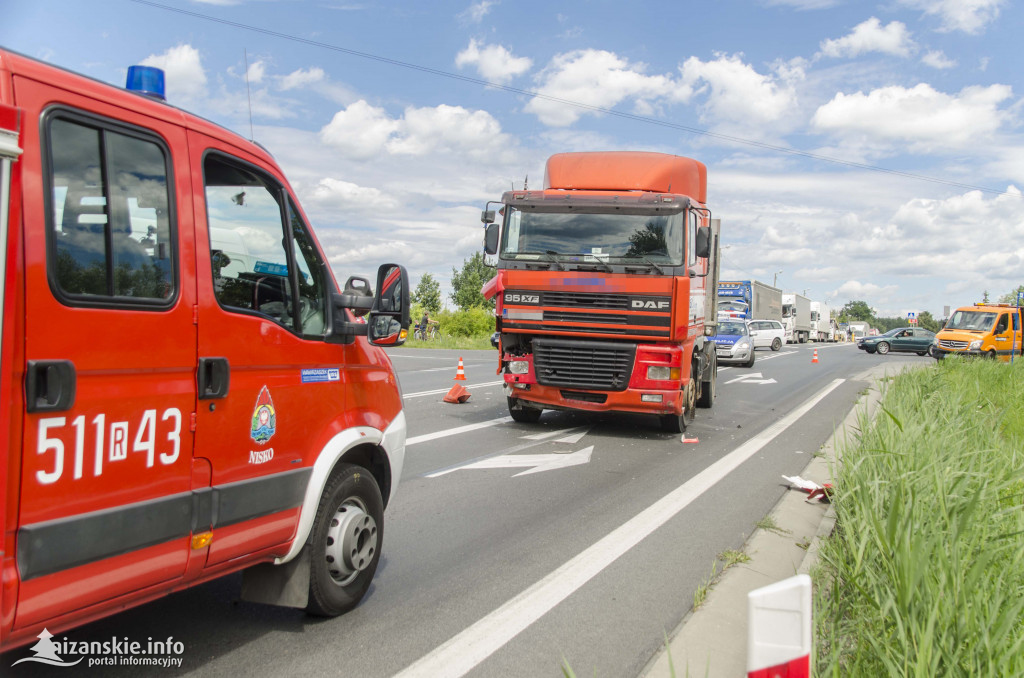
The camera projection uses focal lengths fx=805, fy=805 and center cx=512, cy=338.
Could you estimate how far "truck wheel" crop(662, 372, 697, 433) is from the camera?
1062cm

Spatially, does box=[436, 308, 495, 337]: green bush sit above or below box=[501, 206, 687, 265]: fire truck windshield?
below

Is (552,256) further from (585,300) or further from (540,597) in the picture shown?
(540,597)

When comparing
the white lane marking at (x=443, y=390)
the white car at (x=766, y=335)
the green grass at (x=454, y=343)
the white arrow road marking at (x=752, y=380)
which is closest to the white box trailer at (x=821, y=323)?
the white car at (x=766, y=335)

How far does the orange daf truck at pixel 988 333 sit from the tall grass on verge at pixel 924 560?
27.6 m

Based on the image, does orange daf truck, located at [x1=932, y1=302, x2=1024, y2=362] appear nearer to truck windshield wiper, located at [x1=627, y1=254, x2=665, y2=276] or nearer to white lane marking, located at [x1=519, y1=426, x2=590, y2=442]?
white lane marking, located at [x1=519, y1=426, x2=590, y2=442]

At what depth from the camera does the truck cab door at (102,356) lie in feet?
8.15

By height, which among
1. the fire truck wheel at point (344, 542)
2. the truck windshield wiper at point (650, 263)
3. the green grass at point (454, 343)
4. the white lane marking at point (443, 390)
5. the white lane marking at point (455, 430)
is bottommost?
the green grass at point (454, 343)

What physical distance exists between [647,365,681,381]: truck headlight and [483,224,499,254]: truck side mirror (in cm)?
252

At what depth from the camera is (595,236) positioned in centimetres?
1002

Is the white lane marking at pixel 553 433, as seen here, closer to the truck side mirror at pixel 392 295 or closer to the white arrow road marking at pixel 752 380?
the truck side mirror at pixel 392 295

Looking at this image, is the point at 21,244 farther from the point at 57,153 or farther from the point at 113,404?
the point at 113,404

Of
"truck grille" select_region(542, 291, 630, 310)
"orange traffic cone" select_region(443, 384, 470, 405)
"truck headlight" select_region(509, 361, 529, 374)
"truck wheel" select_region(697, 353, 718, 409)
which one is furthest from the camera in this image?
"truck wheel" select_region(697, 353, 718, 409)

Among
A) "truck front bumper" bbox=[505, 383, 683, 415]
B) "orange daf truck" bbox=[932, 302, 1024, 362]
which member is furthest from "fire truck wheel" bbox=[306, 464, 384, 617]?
"orange daf truck" bbox=[932, 302, 1024, 362]

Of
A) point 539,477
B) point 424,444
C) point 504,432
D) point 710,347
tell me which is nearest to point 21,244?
point 539,477
